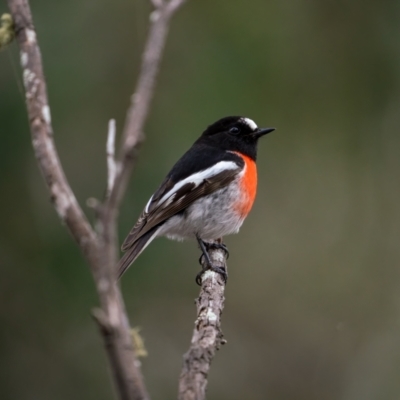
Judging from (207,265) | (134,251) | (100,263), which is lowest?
(100,263)

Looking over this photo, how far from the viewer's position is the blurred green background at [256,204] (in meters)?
5.89

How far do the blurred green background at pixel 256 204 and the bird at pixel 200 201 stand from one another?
0.85 meters

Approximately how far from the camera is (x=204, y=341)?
2.60 metres

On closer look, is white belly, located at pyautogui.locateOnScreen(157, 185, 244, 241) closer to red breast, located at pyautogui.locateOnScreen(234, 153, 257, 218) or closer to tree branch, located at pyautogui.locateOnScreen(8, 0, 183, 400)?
red breast, located at pyautogui.locateOnScreen(234, 153, 257, 218)

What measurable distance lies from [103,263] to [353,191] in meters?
6.21

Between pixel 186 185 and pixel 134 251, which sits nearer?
pixel 134 251

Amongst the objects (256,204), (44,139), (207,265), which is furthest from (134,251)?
(256,204)

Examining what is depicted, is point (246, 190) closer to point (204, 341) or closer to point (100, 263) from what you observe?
point (204, 341)

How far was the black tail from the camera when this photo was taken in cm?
421

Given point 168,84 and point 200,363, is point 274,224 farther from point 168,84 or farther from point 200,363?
point 200,363

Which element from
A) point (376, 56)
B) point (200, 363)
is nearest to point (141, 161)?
point (376, 56)

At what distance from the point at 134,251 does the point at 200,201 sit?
25.1 inches

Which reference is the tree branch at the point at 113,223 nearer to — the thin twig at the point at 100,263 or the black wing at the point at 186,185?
the thin twig at the point at 100,263

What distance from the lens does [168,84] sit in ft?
22.2
